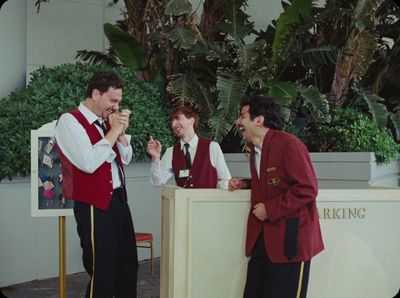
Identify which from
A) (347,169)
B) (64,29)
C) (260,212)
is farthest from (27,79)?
(260,212)

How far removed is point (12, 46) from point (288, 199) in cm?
531

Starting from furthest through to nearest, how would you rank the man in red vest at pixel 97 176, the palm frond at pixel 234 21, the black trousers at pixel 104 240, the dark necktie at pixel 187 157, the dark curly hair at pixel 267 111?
the palm frond at pixel 234 21 → the dark necktie at pixel 187 157 → the black trousers at pixel 104 240 → the man in red vest at pixel 97 176 → the dark curly hair at pixel 267 111

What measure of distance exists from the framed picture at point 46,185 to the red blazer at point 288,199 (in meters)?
1.86

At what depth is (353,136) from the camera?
7633 mm

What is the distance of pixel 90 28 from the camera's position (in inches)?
343

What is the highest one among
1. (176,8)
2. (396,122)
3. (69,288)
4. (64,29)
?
(176,8)

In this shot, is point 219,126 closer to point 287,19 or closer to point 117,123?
point 287,19

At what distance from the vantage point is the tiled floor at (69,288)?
5.65m

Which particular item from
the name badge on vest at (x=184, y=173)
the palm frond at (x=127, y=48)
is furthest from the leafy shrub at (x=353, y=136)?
the name badge on vest at (x=184, y=173)

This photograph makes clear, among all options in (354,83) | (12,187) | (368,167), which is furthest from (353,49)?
(12,187)

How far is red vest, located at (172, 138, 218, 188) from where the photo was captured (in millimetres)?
4367

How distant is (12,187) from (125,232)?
9.17ft

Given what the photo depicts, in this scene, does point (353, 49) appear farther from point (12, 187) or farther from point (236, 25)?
point (12, 187)

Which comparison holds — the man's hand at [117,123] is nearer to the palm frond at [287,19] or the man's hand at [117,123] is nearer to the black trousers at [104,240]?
the black trousers at [104,240]
